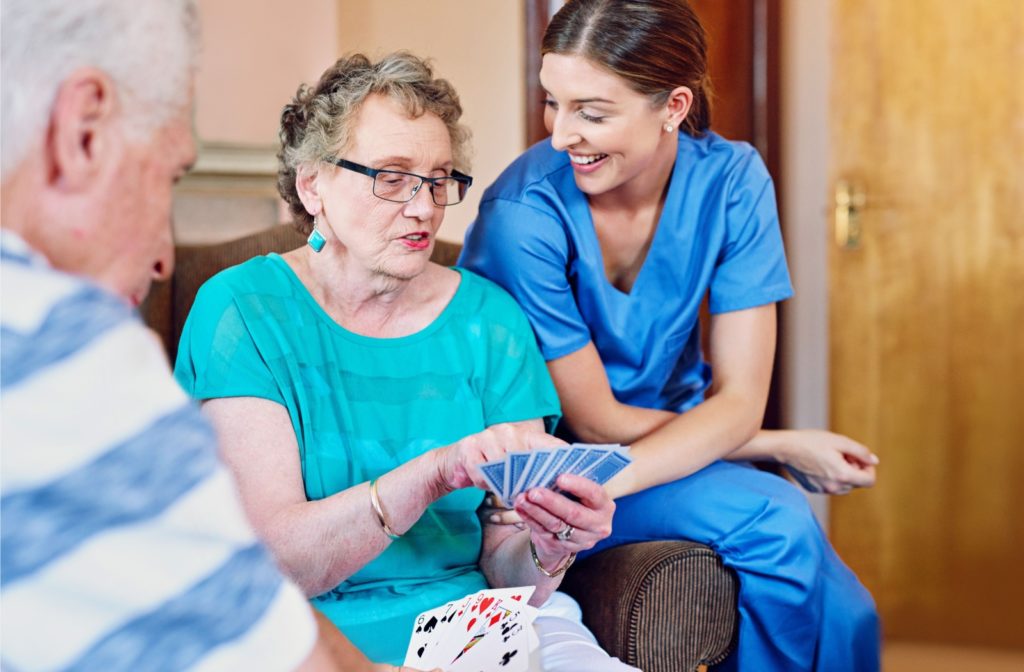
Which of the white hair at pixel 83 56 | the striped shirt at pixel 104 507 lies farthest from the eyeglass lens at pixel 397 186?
the striped shirt at pixel 104 507

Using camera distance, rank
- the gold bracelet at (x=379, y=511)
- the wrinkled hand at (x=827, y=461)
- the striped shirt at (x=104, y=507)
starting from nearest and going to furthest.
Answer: the striped shirt at (x=104, y=507) < the gold bracelet at (x=379, y=511) < the wrinkled hand at (x=827, y=461)

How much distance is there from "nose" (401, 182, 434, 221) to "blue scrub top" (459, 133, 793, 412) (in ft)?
0.82

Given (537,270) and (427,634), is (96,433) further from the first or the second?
(537,270)

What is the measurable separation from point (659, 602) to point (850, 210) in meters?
2.11

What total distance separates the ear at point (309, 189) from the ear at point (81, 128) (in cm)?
91

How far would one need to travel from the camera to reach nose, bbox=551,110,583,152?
181cm

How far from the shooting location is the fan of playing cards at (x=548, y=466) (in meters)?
1.30

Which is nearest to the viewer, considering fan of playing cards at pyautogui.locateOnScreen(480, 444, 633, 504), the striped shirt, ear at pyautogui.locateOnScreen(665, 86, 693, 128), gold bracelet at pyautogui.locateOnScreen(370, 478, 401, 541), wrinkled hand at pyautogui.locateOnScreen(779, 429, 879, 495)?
the striped shirt

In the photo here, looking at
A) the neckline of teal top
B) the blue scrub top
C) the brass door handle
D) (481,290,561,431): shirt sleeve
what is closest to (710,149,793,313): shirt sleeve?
the blue scrub top

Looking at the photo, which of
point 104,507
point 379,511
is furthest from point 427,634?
point 104,507

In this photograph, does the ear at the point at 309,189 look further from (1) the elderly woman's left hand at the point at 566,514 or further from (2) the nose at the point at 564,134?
(1) the elderly woman's left hand at the point at 566,514

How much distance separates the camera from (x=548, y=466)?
1.35 meters

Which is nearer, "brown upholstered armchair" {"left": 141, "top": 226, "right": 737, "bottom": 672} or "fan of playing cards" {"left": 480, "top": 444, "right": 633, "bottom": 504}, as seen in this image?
"fan of playing cards" {"left": 480, "top": 444, "right": 633, "bottom": 504}

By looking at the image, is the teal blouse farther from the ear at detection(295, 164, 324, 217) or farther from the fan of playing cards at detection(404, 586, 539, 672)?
the fan of playing cards at detection(404, 586, 539, 672)
